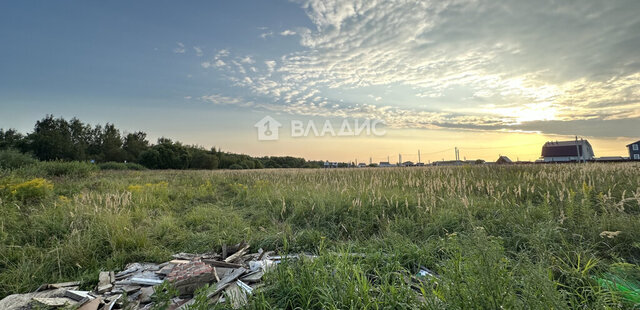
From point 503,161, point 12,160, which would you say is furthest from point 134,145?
point 503,161

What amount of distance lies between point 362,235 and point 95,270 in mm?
3619

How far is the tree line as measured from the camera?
37.6 meters

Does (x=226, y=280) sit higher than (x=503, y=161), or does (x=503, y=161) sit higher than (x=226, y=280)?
(x=503, y=161)

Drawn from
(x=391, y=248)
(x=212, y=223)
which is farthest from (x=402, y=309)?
(x=212, y=223)

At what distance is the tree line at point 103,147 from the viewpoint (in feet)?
123

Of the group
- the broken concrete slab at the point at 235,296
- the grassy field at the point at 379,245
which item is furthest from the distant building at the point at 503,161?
the broken concrete slab at the point at 235,296

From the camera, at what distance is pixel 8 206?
5562 millimetres

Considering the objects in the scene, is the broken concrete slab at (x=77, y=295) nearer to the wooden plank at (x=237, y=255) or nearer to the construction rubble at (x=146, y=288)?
the construction rubble at (x=146, y=288)

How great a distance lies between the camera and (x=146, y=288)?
2.84m

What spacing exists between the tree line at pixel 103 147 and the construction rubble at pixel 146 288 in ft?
125

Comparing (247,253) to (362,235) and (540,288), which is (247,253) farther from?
(540,288)

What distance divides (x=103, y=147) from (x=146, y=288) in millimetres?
57425

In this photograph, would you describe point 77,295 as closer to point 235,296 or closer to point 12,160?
point 235,296

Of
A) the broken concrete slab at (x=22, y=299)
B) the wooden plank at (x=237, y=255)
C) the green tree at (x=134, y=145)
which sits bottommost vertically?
the broken concrete slab at (x=22, y=299)
